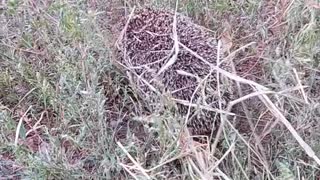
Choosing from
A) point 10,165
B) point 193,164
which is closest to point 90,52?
point 10,165

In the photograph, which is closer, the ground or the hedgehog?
the ground

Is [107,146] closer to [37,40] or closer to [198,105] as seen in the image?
[198,105]

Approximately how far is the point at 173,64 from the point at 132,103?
0.95 feet

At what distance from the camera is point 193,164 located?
1930 millimetres

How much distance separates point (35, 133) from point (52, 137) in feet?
0.74

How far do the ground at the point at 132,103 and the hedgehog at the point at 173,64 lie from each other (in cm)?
8

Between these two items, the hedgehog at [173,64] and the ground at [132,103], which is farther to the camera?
the hedgehog at [173,64]

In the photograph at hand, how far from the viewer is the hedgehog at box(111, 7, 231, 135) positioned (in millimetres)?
2135

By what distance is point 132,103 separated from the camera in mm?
2418

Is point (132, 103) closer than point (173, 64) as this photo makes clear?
No

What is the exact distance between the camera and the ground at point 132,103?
1983mm

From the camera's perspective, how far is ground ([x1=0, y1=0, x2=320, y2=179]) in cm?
198

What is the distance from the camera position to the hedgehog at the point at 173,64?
2135 millimetres

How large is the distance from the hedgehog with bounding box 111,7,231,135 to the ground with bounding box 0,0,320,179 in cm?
8
